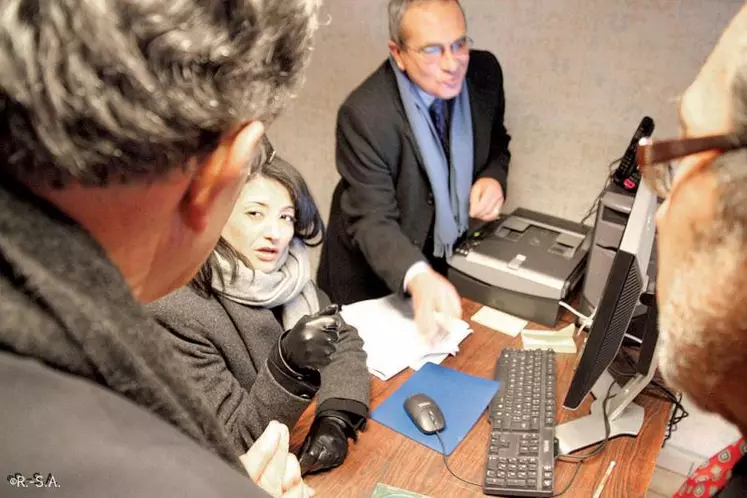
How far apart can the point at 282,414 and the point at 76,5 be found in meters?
0.96

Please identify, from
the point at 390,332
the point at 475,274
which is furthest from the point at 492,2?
the point at 390,332

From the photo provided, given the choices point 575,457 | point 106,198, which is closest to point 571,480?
point 575,457

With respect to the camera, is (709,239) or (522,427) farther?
(522,427)

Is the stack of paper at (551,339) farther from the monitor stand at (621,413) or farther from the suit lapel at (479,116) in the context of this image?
the suit lapel at (479,116)

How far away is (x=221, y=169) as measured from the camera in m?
0.54

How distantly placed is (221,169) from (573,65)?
1.81 m

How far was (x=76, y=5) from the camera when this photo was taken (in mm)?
410

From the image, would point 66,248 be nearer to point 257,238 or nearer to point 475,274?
point 257,238

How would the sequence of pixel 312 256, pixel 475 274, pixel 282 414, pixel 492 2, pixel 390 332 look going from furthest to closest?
pixel 312 256 → pixel 492 2 → pixel 475 274 → pixel 390 332 → pixel 282 414

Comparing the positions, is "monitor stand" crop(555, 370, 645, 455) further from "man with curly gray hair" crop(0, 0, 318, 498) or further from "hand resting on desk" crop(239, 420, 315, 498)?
"man with curly gray hair" crop(0, 0, 318, 498)

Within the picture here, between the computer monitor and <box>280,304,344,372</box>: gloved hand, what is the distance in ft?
1.62

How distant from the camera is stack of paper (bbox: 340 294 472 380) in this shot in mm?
1530

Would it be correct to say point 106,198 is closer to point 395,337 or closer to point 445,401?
point 445,401

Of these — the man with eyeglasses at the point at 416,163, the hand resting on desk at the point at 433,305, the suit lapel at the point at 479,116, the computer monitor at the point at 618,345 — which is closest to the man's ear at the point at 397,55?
the man with eyeglasses at the point at 416,163
